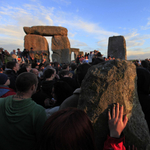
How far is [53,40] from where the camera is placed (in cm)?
1302

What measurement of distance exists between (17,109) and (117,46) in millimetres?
10413

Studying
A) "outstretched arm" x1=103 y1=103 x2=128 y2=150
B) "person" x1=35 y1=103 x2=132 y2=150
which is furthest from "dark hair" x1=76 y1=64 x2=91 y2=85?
"person" x1=35 y1=103 x2=132 y2=150

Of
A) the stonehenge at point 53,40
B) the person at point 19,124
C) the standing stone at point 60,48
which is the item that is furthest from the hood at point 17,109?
the standing stone at point 60,48

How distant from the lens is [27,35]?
12.2m

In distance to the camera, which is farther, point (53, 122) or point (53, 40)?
point (53, 40)

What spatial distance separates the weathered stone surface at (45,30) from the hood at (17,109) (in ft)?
41.4

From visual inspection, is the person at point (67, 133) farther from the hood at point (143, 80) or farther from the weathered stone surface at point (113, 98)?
the hood at point (143, 80)

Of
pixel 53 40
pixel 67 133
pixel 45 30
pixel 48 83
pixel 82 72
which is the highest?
pixel 45 30

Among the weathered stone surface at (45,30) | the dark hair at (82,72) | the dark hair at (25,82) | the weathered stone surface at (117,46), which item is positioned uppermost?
the weathered stone surface at (45,30)

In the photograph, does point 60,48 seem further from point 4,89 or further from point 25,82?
point 25,82

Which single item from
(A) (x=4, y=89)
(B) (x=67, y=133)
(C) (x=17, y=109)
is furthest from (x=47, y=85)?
(B) (x=67, y=133)

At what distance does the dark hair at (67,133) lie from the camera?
1.99 feet

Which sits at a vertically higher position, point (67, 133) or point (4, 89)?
point (67, 133)

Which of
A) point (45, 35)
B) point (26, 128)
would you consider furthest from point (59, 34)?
point (26, 128)
